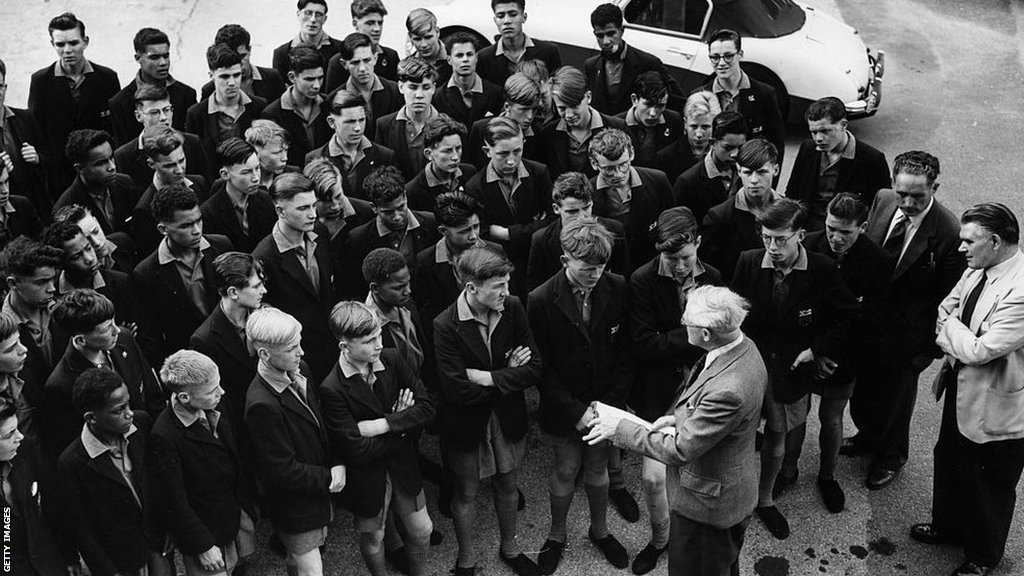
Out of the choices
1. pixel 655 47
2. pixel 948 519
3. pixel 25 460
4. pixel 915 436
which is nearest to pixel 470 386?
pixel 25 460

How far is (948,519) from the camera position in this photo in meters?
5.74

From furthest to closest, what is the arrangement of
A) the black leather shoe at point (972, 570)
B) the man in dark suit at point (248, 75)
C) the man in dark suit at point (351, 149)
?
the man in dark suit at point (248, 75)
the man in dark suit at point (351, 149)
the black leather shoe at point (972, 570)

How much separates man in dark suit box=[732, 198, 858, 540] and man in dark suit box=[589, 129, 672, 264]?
94cm

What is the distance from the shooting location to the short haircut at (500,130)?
6559 millimetres

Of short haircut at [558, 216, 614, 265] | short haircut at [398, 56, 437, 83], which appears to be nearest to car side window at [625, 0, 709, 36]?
short haircut at [398, 56, 437, 83]

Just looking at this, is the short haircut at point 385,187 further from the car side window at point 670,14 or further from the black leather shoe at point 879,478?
the car side window at point 670,14

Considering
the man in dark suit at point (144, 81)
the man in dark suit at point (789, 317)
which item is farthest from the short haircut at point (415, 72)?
the man in dark suit at point (789, 317)

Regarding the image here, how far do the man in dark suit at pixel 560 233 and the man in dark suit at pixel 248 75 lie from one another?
3.29 metres

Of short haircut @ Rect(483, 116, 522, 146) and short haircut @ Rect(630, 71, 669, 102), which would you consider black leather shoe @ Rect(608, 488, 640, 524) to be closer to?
short haircut @ Rect(483, 116, 522, 146)

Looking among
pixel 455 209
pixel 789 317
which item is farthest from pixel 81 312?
pixel 789 317

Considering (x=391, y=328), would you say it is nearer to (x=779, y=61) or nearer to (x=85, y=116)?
(x=85, y=116)

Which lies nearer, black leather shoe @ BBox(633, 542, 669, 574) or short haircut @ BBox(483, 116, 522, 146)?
black leather shoe @ BBox(633, 542, 669, 574)

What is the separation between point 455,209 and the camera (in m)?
5.86

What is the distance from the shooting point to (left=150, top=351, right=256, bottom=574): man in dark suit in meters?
4.66
